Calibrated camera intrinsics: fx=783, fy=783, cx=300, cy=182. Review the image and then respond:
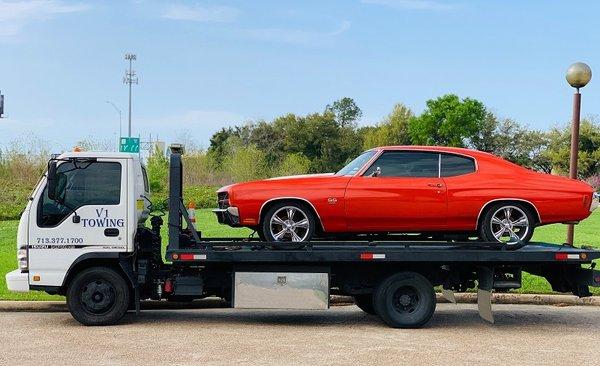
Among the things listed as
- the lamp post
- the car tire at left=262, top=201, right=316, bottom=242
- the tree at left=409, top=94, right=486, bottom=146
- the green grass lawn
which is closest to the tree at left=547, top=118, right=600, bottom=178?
the tree at left=409, top=94, right=486, bottom=146

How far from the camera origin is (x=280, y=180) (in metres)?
9.73

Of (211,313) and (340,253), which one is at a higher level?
(340,253)

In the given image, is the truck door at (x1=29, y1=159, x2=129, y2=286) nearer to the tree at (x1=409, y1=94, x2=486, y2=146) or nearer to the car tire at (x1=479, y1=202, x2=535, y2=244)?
the car tire at (x1=479, y1=202, x2=535, y2=244)

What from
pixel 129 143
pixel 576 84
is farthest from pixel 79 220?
pixel 129 143

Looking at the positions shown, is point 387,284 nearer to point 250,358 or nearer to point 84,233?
point 250,358

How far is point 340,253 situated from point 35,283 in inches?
145

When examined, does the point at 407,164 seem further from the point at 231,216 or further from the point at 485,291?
the point at 231,216

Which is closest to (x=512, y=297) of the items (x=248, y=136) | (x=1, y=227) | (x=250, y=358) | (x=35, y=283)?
(x=250, y=358)

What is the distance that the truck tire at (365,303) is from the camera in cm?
1047

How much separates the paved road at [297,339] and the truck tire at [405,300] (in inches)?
7.5

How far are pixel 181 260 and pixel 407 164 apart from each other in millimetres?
3044

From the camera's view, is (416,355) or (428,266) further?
(428,266)

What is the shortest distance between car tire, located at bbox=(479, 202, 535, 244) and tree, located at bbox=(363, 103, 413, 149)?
75.4 metres

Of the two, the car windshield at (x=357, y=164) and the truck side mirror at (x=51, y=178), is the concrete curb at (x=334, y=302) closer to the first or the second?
the car windshield at (x=357, y=164)
